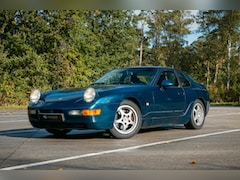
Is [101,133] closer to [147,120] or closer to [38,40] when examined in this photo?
[147,120]

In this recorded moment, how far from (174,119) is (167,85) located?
0.64 metres

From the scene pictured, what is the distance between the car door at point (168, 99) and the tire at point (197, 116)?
1.56 feet

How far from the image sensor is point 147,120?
293 inches

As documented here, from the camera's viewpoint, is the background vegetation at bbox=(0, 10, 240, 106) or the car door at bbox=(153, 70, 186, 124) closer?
the car door at bbox=(153, 70, 186, 124)

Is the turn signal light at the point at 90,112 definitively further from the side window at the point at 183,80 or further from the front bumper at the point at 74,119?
the side window at the point at 183,80

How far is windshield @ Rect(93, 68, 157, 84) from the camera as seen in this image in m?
7.76

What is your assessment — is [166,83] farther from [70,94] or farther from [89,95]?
[70,94]

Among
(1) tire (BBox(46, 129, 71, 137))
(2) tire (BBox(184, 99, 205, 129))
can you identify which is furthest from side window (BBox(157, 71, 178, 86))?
(1) tire (BBox(46, 129, 71, 137))

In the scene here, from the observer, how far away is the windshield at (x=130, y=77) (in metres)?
7.76

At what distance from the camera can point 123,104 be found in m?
7.07

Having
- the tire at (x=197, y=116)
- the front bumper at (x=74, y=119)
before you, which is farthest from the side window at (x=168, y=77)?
the front bumper at (x=74, y=119)

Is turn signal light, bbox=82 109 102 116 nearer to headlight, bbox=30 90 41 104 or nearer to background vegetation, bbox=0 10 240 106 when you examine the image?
headlight, bbox=30 90 41 104

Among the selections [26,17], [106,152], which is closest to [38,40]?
[26,17]

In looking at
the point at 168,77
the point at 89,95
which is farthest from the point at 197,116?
the point at 89,95
